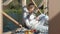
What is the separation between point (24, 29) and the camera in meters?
4.97

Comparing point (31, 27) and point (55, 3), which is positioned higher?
point (55, 3)

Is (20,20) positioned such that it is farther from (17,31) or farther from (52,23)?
(52,23)

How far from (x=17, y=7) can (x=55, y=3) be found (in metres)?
0.86

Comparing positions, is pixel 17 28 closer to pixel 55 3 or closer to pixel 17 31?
pixel 17 31

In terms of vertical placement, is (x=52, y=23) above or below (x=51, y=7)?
below

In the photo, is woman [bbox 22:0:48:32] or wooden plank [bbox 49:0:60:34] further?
wooden plank [bbox 49:0:60:34]

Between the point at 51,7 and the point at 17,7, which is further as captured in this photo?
the point at 51,7

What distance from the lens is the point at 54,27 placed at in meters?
5.26

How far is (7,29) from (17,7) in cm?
48

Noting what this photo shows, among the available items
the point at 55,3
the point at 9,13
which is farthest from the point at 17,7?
the point at 55,3

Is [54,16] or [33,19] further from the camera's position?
[54,16]

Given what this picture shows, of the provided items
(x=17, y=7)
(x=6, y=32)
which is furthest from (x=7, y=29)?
(x=17, y=7)

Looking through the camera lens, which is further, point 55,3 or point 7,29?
point 55,3

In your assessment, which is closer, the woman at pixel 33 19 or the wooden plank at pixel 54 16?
the woman at pixel 33 19
